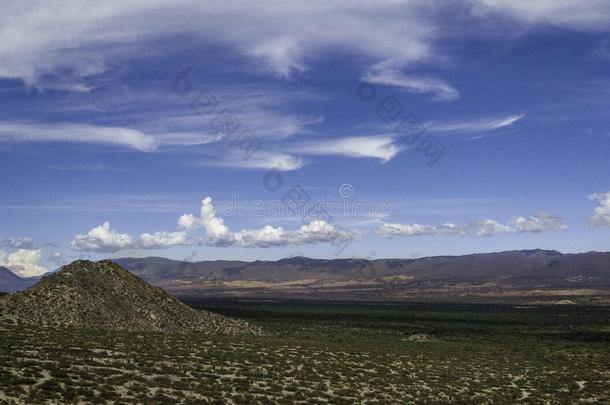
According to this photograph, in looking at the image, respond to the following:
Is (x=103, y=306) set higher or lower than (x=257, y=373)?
higher

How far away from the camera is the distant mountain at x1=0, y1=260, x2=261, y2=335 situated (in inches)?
2176

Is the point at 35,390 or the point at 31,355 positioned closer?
the point at 35,390

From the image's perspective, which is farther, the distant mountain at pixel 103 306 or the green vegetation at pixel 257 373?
the distant mountain at pixel 103 306

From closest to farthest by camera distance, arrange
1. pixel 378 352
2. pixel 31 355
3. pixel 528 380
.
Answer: pixel 31 355
pixel 528 380
pixel 378 352

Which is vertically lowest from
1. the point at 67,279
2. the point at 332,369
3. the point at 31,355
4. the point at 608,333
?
the point at 608,333

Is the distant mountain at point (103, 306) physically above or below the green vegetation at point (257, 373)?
above

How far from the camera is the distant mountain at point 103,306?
181 ft

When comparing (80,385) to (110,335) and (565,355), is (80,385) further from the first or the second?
(565,355)

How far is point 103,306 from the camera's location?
60.7 meters

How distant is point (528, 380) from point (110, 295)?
44.2 metres

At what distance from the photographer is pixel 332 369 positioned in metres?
41.6

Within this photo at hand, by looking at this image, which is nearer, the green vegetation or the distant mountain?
the green vegetation

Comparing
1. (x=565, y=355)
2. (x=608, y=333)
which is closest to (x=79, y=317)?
(x=565, y=355)

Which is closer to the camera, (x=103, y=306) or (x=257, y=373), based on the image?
(x=257, y=373)
